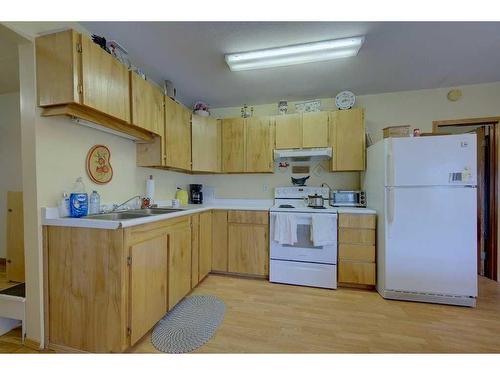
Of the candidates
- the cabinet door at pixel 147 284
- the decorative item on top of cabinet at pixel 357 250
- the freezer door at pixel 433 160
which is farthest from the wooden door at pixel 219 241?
the freezer door at pixel 433 160

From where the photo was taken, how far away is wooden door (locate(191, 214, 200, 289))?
2188 millimetres

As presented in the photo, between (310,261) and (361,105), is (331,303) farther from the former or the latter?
(361,105)

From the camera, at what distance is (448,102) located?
2.66 metres

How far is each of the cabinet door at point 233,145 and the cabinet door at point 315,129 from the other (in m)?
0.85

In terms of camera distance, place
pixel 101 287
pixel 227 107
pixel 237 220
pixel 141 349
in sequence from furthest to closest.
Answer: pixel 227 107 < pixel 237 220 < pixel 141 349 < pixel 101 287

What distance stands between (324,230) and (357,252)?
17.1 inches

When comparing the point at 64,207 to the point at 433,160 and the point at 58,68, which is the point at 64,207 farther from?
the point at 433,160

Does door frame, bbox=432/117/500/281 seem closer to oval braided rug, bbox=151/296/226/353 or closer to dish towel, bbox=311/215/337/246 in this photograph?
dish towel, bbox=311/215/337/246

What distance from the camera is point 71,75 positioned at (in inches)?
Result: 50.6

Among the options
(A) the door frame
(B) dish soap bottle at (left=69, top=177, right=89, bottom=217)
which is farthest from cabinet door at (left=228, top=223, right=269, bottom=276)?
(A) the door frame

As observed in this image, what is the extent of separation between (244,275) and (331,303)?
42.0 inches

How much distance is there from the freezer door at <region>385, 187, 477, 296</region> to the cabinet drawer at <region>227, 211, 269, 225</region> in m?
1.30

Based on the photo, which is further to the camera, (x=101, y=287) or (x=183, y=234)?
(x=183, y=234)
